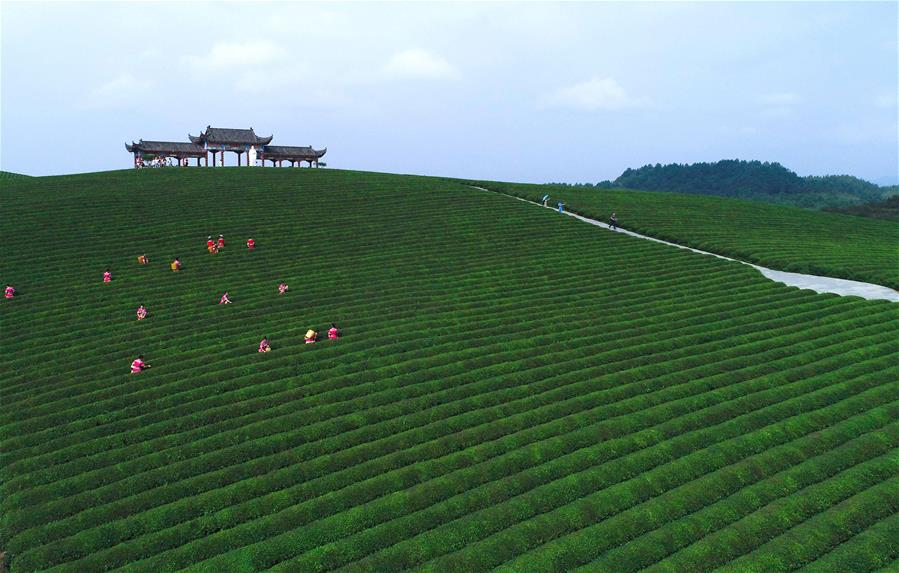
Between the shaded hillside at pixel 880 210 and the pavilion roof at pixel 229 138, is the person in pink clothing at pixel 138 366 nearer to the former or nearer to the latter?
the pavilion roof at pixel 229 138

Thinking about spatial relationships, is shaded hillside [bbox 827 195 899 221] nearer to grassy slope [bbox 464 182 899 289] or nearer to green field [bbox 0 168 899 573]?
grassy slope [bbox 464 182 899 289]

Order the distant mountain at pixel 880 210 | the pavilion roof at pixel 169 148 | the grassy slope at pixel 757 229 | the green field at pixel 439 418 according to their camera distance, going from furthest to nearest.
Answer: the distant mountain at pixel 880 210 → the pavilion roof at pixel 169 148 → the grassy slope at pixel 757 229 → the green field at pixel 439 418

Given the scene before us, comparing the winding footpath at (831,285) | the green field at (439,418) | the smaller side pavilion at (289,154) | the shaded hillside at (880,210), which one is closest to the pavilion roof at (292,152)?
the smaller side pavilion at (289,154)

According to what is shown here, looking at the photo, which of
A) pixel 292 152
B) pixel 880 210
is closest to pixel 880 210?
pixel 880 210

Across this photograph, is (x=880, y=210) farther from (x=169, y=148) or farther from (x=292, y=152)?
(x=169, y=148)

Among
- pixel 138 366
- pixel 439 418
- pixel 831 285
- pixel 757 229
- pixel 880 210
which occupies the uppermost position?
pixel 880 210

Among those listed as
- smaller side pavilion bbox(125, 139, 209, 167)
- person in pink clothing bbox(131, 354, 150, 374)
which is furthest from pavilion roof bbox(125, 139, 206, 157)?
person in pink clothing bbox(131, 354, 150, 374)
